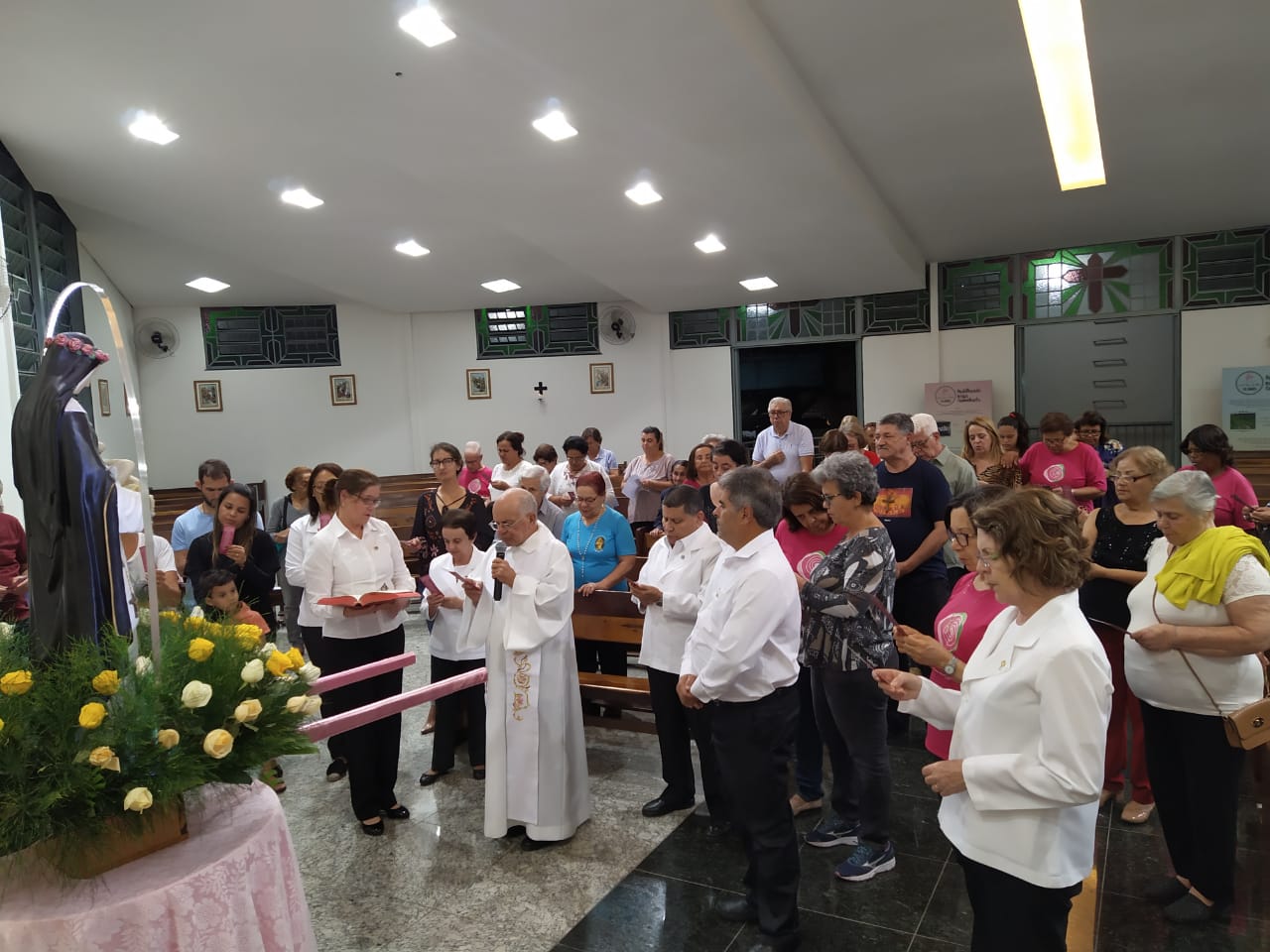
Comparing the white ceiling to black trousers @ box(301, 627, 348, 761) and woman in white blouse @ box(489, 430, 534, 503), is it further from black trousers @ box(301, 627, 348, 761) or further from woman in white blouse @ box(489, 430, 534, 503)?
black trousers @ box(301, 627, 348, 761)

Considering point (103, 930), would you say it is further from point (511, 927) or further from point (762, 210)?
point (762, 210)

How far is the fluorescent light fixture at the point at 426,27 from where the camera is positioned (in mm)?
4148

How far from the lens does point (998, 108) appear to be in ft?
18.6

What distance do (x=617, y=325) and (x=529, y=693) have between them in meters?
9.88

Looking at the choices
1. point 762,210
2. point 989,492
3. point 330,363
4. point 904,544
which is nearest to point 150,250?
point 330,363

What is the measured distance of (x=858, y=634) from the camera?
2957mm

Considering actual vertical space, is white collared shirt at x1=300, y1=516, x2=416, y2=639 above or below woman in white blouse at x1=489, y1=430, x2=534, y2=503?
below

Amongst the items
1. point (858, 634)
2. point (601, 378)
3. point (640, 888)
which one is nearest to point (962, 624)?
point (858, 634)

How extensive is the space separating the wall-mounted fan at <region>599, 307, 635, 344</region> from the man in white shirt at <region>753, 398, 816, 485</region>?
18.3 feet

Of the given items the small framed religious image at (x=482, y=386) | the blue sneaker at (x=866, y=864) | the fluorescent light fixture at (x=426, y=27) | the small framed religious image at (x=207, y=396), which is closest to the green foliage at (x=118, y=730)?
the blue sneaker at (x=866, y=864)

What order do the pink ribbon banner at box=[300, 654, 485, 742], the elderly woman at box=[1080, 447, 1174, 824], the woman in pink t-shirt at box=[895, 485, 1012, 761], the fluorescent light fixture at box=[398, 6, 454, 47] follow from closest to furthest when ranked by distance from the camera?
the pink ribbon banner at box=[300, 654, 485, 742] < the woman in pink t-shirt at box=[895, 485, 1012, 761] < the elderly woman at box=[1080, 447, 1174, 824] < the fluorescent light fixture at box=[398, 6, 454, 47]

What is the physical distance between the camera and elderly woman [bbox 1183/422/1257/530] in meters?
4.32

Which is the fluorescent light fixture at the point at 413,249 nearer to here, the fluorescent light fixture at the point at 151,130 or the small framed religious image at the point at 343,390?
the fluorescent light fixture at the point at 151,130

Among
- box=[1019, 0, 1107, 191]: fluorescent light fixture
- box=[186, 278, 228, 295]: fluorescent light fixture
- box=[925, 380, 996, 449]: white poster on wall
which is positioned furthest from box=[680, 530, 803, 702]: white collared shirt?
box=[186, 278, 228, 295]: fluorescent light fixture
